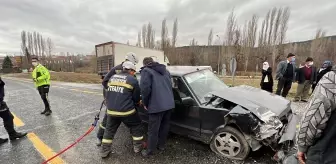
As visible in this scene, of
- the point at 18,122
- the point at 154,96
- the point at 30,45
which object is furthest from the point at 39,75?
the point at 30,45

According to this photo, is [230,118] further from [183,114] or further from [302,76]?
[302,76]

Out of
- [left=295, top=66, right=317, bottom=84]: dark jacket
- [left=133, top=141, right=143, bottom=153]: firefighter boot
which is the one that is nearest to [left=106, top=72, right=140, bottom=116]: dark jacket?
[left=133, top=141, right=143, bottom=153]: firefighter boot

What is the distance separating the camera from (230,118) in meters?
3.01

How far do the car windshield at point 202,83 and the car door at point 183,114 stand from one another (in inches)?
7.0

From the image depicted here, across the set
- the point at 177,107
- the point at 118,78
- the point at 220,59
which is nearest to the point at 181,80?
the point at 177,107

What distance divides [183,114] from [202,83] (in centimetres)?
87

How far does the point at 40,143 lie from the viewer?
3850mm

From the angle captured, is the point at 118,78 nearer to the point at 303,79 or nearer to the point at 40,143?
the point at 40,143

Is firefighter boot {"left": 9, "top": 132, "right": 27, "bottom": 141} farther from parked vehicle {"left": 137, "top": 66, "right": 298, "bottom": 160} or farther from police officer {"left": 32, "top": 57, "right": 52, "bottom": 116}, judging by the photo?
parked vehicle {"left": 137, "top": 66, "right": 298, "bottom": 160}

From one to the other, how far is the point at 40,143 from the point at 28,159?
69 cm

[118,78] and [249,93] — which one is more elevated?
[118,78]

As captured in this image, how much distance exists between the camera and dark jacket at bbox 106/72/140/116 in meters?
3.13

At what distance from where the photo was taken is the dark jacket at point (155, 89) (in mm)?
3123

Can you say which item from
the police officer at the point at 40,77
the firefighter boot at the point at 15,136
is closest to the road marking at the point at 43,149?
the firefighter boot at the point at 15,136
